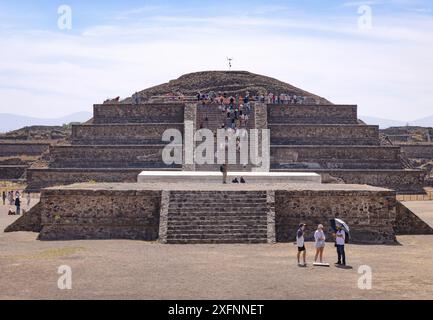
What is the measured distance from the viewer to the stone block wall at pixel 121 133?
37.3 m

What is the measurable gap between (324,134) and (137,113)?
10.9 metres

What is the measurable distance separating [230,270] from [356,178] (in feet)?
71.3

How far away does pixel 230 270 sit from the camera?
14000mm

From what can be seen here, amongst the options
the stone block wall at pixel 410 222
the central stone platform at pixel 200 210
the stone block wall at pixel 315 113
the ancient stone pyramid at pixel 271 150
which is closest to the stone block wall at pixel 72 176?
the ancient stone pyramid at pixel 271 150

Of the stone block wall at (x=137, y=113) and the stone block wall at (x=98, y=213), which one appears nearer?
the stone block wall at (x=98, y=213)

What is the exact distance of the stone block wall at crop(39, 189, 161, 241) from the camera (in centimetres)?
1897

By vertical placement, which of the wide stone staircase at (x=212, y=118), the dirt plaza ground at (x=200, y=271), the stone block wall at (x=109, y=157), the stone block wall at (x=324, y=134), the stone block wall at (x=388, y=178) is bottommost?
the dirt plaza ground at (x=200, y=271)

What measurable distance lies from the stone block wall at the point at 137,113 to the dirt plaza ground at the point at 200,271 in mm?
21515

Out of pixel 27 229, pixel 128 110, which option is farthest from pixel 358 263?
pixel 128 110

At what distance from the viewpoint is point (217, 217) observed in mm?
18609

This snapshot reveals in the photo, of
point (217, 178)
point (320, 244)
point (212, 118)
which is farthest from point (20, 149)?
point (320, 244)

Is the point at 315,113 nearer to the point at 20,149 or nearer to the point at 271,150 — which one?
the point at 271,150

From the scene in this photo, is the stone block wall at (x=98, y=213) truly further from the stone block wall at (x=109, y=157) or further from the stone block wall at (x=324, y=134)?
the stone block wall at (x=324, y=134)

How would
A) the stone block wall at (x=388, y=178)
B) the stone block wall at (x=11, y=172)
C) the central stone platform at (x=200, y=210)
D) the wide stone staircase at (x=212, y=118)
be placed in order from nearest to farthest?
the central stone platform at (x=200, y=210) → the stone block wall at (x=388, y=178) → the wide stone staircase at (x=212, y=118) → the stone block wall at (x=11, y=172)
